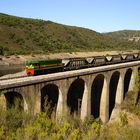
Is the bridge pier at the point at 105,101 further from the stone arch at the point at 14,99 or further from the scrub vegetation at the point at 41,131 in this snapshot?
the scrub vegetation at the point at 41,131

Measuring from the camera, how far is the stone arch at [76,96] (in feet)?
120

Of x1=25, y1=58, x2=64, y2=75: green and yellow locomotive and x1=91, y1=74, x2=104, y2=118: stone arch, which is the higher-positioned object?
x1=25, y1=58, x2=64, y2=75: green and yellow locomotive

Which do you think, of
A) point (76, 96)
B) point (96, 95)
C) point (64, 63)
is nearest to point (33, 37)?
point (96, 95)

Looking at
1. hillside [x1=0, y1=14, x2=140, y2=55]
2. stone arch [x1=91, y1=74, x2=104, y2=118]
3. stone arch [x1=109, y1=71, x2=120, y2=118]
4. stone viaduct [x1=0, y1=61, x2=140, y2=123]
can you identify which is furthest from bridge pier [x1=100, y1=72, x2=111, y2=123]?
hillside [x1=0, y1=14, x2=140, y2=55]

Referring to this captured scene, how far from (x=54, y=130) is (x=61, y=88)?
452 inches

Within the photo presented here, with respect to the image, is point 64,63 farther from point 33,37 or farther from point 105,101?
point 33,37

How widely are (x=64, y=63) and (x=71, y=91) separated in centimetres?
447

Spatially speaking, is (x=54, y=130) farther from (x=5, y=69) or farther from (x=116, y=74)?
(x=5, y=69)

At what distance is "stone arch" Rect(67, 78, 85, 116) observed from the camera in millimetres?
36434

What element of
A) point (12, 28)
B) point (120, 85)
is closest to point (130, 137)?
point (120, 85)

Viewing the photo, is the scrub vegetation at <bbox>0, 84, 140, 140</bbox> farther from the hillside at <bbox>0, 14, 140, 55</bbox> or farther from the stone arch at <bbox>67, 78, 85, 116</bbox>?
the hillside at <bbox>0, 14, 140, 55</bbox>

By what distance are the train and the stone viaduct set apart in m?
1.87

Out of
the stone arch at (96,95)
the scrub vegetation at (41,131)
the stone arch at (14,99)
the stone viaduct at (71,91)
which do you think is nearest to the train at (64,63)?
the stone viaduct at (71,91)

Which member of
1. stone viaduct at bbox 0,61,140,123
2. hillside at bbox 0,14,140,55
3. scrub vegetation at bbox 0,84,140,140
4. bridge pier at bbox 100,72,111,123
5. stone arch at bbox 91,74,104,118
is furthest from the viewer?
hillside at bbox 0,14,140,55
